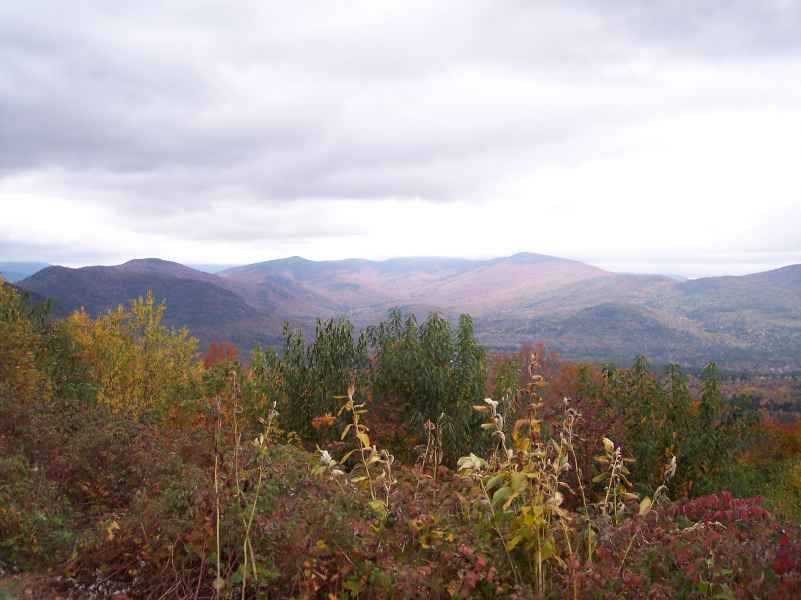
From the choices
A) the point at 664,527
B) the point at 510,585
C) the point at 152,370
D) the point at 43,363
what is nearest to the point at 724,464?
the point at 664,527

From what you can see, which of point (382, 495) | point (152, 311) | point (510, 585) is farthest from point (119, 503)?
point (152, 311)

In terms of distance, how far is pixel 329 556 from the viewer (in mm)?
3541

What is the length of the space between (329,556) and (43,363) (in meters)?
18.3

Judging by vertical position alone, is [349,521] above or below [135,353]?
above

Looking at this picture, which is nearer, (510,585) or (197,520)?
(510,585)

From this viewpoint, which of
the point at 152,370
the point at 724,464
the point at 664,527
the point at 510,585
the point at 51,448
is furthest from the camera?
the point at 152,370

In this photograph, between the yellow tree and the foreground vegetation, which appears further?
the yellow tree

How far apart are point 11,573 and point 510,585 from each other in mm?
3883

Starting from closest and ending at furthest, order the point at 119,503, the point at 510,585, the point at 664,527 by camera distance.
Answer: the point at 510,585 → the point at 664,527 → the point at 119,503

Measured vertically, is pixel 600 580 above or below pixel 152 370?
above

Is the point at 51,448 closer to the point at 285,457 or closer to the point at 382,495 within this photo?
the point at 285,457

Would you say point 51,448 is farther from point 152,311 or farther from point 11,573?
point 152,311

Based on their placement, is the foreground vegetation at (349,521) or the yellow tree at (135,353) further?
the yellow tree at (135,353)

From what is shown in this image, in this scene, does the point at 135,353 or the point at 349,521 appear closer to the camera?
the point at 349,521
